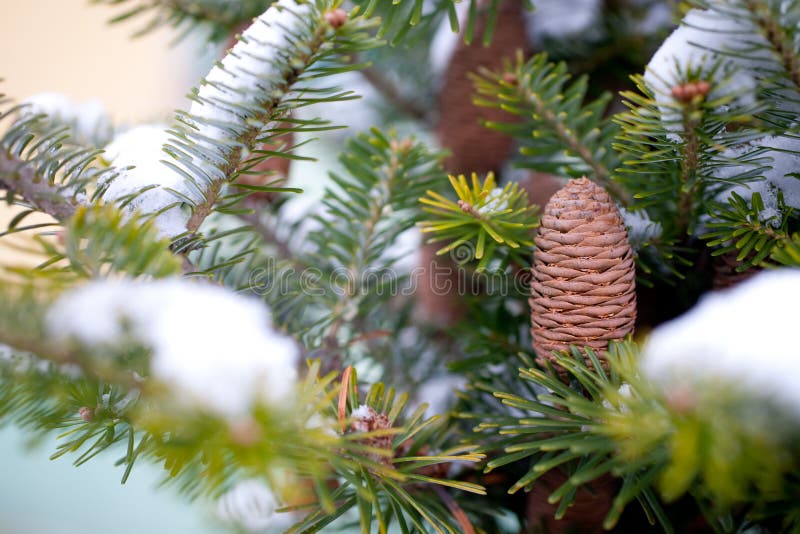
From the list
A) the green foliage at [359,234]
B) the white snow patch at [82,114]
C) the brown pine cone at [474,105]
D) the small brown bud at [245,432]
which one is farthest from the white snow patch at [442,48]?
the small brown bud at [245,432]

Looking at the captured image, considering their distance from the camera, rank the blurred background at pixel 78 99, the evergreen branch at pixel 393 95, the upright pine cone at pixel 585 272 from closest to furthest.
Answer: the upright pine cone at pixel 585 272, the evergreen branch at pixel 393 95, the blurred background at pixel 78 99

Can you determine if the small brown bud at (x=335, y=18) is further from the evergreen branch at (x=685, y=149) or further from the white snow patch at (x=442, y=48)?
the white snow patch at (x=442, y=48)

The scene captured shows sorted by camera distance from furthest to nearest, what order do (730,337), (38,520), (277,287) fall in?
(38,520) < (277,287) < (730,337)

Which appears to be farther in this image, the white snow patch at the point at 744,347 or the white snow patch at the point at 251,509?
the white snow patch at the point at 251,509

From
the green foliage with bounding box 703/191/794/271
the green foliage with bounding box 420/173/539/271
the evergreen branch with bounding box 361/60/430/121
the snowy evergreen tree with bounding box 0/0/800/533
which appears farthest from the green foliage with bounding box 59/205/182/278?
the evergreen branch with bounding box 361/60/430/121

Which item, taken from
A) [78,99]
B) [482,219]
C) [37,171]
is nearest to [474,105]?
[482,219]

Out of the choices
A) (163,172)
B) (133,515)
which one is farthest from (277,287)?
(133,515)

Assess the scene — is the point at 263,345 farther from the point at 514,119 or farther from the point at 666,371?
the point at 514,119

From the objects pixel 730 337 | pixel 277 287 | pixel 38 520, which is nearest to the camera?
pixel 730 337
